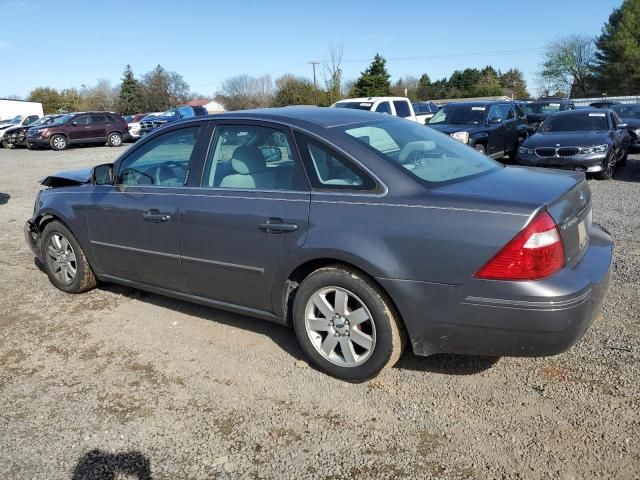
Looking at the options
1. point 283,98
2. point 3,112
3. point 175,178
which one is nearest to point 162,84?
point 3,112

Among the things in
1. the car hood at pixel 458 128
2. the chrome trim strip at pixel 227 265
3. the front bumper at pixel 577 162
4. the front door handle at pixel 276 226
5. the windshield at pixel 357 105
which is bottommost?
the front bumper at pixel 577 162

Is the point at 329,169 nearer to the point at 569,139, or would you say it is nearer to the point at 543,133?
the point at 569,139

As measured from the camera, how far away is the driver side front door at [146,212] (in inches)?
155

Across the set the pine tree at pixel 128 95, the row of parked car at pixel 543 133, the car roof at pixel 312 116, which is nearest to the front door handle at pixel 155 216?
the car roof at pixel 312 116

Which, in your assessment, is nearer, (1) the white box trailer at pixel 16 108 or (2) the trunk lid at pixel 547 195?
(2) the trunk lid at pixel 547 195

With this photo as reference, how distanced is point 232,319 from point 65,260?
1816mm

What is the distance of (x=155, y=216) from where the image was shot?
397 centimetres

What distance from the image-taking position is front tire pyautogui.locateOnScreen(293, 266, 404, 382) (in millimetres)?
3051

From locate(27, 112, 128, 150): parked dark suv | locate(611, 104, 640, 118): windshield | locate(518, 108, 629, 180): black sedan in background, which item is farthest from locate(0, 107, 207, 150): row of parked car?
locate(611, 104, 640, 118): windshield

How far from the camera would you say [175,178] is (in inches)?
159

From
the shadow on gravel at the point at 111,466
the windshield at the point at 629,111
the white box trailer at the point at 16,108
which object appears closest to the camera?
the shadow on gravel at the point at 111,466

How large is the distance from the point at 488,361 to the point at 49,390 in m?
2.84

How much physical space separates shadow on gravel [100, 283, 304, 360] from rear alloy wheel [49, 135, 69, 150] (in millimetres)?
21907

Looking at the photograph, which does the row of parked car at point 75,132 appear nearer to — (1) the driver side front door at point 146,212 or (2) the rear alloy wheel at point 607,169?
(2) the rear alloy wheel at point 607,169
